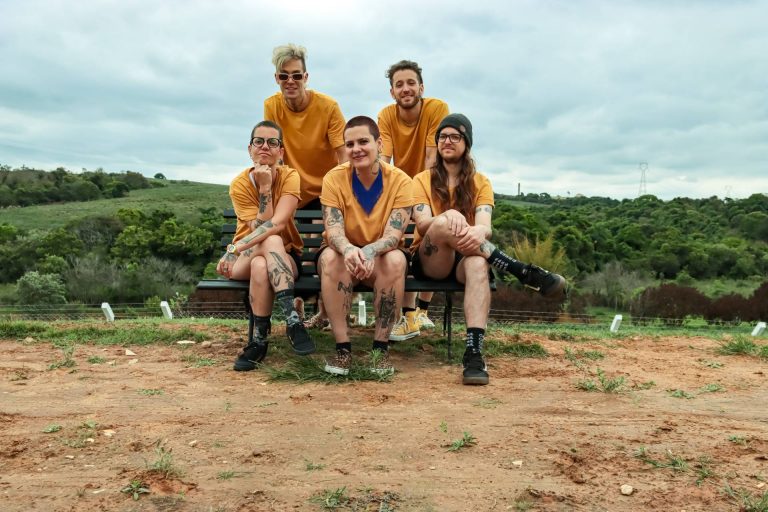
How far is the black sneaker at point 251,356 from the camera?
4547mm

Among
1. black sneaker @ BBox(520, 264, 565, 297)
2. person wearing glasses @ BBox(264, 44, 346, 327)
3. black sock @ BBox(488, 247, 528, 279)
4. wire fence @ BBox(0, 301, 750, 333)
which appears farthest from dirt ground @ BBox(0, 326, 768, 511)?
wire fence @ BBox(0, 301, 750, 333)

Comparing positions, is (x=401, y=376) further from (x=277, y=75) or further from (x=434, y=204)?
(x=277, y=75)

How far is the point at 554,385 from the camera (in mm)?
4246

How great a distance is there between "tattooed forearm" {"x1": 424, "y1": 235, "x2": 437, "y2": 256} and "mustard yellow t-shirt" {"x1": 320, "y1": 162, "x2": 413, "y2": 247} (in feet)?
0.60

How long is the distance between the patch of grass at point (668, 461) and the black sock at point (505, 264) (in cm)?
178

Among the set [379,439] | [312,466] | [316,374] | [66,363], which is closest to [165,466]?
[312,466]

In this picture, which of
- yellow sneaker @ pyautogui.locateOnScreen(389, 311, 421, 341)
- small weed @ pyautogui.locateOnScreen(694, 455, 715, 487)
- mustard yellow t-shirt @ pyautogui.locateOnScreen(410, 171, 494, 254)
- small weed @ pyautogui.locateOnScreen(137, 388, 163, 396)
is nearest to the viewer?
small weed @ pyautogui.locateOnScreen(694, 455, 715, 487)

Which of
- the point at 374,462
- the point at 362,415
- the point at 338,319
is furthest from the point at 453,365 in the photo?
the point at 374,462

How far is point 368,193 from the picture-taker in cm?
465

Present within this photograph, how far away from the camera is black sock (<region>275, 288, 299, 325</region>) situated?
4.43 m

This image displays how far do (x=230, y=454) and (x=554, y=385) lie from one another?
2287mm

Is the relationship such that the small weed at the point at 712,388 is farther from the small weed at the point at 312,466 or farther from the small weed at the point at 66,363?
the small weed at the point at 66,363

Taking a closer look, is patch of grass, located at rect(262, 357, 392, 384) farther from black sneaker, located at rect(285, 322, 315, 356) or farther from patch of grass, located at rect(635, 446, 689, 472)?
patch of grass, located at rect(635, 446, 689, 472)

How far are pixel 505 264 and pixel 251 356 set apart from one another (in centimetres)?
196
